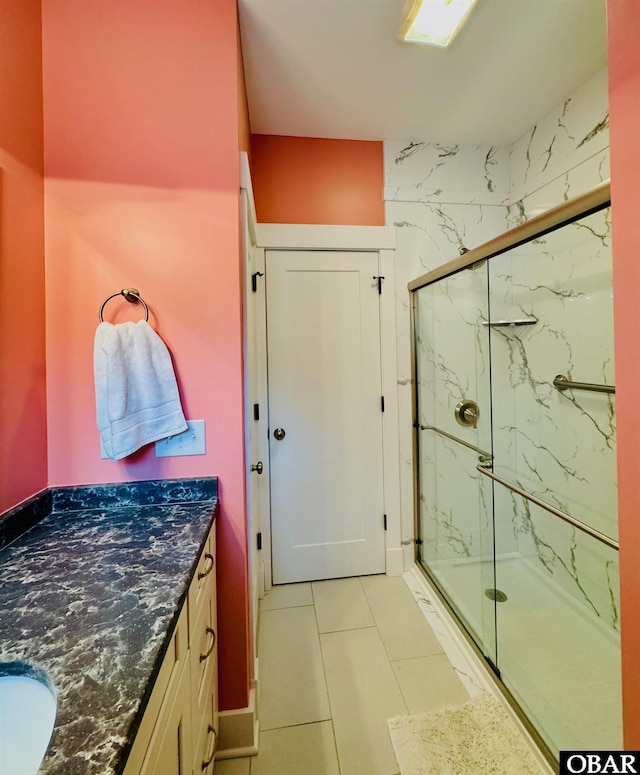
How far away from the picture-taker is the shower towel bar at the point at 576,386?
5.30 ft

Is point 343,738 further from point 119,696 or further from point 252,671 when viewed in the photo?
point 119,696

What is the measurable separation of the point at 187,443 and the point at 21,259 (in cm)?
77

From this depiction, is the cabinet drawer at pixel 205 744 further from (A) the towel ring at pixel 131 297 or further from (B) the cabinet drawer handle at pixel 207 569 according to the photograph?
(A) the towel ring at pixel 131 297

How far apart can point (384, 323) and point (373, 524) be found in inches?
50.6

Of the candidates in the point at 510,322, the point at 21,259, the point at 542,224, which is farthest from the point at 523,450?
the point at 21,259

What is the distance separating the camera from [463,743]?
1.19m

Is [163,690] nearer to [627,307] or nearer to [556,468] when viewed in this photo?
[627,307]

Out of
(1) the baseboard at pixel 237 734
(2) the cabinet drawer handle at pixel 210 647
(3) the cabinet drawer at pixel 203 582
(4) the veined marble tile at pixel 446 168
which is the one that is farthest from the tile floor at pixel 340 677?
(4) the veined marble tile at pixel 446 168

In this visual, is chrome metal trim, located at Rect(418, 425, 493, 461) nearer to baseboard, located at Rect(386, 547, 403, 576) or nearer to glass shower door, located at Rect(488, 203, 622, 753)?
glass shower door, located at Rect(488, 203, 622, 753)

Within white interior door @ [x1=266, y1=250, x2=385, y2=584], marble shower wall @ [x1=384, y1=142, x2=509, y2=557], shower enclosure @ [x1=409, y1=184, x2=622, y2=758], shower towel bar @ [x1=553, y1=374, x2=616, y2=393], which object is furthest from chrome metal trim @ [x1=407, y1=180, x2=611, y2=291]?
shower towel bar @ [x1=553, y1=374, x2=616, y2=393]

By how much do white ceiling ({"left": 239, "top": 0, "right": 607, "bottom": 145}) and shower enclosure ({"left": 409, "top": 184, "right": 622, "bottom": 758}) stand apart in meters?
0.75

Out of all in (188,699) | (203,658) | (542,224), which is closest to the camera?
(188,699)

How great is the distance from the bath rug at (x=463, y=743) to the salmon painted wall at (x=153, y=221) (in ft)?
2.01

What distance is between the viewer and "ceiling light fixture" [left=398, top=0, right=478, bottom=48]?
48.1 inches
